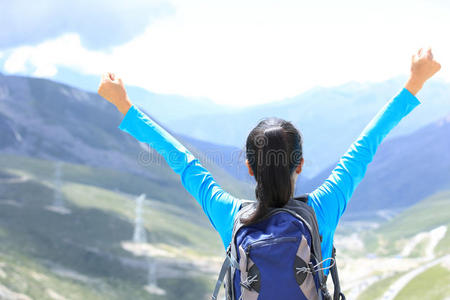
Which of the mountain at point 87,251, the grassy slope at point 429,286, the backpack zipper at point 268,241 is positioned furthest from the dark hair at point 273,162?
the mountain at point 87,251

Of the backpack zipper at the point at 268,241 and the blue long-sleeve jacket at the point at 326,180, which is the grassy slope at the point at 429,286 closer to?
the blue long-sleeve jacket at the point at 326,180

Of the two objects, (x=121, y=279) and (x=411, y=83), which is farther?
(x=121, y=279)

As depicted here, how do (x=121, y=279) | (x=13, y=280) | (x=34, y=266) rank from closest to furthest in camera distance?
(x=13, y=280) → (x=34, y=266) → (x=121, y=279)

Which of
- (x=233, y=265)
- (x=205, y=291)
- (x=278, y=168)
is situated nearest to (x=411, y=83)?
(x=278, y=168)

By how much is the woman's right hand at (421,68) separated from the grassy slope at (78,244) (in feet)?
412

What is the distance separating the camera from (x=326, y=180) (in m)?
4.93

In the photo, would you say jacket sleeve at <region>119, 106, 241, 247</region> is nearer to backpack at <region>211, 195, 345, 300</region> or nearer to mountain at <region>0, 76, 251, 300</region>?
backpack at <region>211, 195, 345, 300</region>

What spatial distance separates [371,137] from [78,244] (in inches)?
6413

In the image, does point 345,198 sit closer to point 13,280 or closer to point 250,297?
point 250,297

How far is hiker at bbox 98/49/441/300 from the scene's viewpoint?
3867 millimetres

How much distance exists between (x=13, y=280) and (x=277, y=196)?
427 feet

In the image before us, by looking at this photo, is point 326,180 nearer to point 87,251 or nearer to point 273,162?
point 273,162

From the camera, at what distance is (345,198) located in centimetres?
481

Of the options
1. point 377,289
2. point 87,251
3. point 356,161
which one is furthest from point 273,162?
point 87,251
